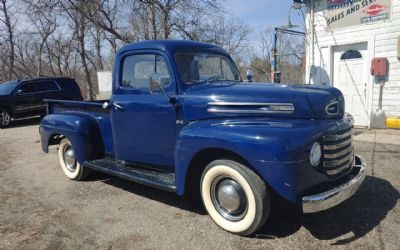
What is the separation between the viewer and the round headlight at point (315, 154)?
3.32 metres

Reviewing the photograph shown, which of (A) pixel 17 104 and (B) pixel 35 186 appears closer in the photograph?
(B) pixel 35 186

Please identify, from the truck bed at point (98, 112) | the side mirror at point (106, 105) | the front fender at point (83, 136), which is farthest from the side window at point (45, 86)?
the side mirror at point (106, 105)

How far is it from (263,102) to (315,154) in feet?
2.36

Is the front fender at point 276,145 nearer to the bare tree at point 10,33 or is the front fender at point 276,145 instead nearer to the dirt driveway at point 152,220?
the dirt driveway at point 152,220

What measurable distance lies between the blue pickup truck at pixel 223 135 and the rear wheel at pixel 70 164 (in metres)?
0.56

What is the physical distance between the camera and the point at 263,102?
364cm

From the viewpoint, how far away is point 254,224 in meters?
3.48

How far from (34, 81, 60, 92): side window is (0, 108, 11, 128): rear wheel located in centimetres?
139

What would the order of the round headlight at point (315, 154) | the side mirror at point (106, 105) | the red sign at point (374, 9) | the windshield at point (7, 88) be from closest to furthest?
the round headlight at point (315, 154), the side mirror at point (106, 105), the red sign at point (374, 9), the windshield at point (7, 88)

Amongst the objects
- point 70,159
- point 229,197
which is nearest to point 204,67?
point 229,197

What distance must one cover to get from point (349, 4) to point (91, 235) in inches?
342

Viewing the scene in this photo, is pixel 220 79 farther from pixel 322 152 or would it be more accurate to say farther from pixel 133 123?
pixel 322 152

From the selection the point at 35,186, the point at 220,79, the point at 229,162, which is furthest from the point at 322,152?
the point at 35,186

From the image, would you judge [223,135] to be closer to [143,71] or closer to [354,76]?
[143,71]
